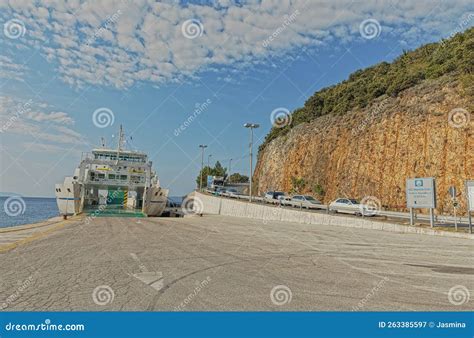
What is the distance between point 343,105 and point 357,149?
10.4 meters

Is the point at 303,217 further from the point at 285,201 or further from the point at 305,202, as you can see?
the point at 285,201

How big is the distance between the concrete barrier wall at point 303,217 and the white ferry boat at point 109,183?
887 cm

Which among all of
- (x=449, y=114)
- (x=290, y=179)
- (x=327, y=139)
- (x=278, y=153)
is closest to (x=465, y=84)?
(x=449, y=114)

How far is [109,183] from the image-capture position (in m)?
33.5

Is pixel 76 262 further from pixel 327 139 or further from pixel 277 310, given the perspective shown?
pixel 327 139

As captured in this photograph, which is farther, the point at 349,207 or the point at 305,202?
the point at 305,202

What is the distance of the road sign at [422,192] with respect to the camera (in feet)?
65.7

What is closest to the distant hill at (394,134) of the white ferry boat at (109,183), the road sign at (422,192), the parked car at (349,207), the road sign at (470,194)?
the parked car at (349,207)

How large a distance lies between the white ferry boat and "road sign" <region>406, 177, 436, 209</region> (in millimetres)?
22838

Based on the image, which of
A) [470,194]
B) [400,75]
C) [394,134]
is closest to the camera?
[470,194]

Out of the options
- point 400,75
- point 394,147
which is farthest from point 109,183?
point 400,75

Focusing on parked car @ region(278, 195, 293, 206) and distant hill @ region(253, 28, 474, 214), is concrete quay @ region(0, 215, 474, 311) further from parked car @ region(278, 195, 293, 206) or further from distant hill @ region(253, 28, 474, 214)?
parked car @ region(278, 195, 293, 206)

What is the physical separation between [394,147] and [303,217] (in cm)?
1592

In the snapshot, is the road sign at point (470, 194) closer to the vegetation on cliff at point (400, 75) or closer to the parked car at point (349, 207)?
the parked car at point (349, 207)
